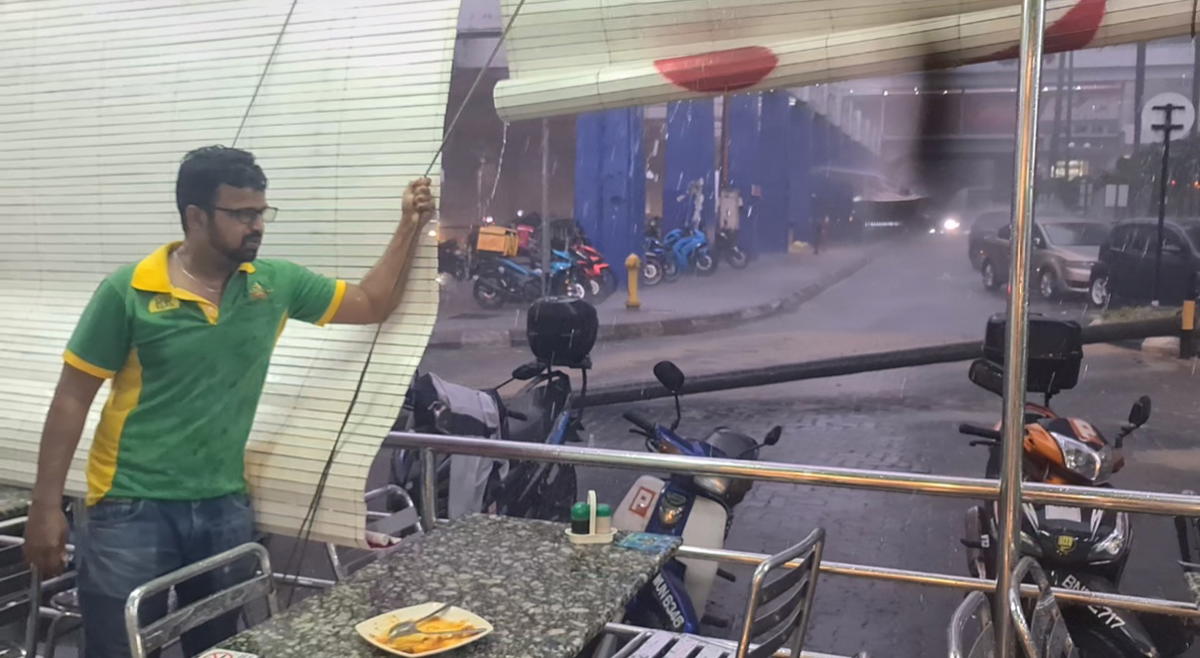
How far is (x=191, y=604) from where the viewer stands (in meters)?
1.47

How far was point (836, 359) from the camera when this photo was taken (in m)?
3.87

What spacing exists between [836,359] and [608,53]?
2.48 meters

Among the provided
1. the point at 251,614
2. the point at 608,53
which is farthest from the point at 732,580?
the point at 608,53

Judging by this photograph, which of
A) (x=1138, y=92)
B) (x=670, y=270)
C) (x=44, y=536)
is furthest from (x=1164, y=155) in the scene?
(x=44, y=536)

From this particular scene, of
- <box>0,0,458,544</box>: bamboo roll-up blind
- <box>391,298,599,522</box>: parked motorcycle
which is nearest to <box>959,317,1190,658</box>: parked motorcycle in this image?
<box>391,298,599,522</box>: parked motorcycle

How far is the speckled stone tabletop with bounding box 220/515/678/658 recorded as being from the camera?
4.22 ft

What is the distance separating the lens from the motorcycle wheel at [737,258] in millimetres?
3729

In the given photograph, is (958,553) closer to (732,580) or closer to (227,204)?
(732,580)

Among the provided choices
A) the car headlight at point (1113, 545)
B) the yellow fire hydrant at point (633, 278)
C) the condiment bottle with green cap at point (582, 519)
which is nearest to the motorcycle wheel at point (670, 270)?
the yellow fire hydrant at point (633, 278)

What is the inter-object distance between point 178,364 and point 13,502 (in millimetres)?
607

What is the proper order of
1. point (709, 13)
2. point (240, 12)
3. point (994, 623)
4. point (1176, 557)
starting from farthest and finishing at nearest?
point (1176, 557), point (240, 12), point (709, 13), point (994, 623)

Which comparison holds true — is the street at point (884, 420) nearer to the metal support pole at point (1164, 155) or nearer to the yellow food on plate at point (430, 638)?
the metal support pole at point (1164, 155)

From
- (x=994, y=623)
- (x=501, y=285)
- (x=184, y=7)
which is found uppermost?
(x=184, y=7)

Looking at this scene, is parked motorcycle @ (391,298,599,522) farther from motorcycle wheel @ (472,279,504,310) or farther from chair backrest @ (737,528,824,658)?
chair backrest @ (737,528,824,658)
